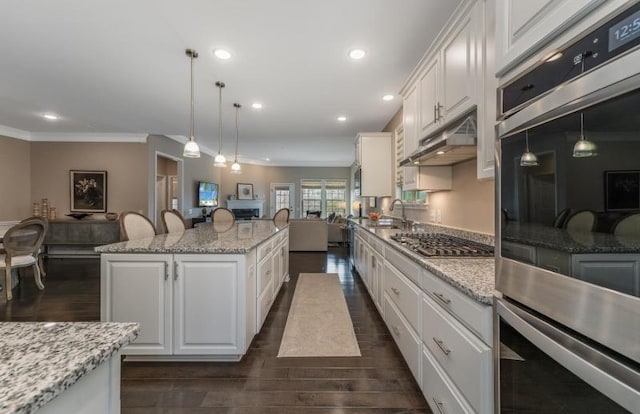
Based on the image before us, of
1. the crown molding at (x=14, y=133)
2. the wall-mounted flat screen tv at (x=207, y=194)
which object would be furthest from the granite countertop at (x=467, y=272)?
the crown molding at (x=14, y=133)

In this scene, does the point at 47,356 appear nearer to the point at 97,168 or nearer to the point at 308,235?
the point at 308,235

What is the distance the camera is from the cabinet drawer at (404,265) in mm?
1718

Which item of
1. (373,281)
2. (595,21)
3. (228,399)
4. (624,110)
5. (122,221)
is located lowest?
(228,399)

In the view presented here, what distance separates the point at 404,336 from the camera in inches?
78.4

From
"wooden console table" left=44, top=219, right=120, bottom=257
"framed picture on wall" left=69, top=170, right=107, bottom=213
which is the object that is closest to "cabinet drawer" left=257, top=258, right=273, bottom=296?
"wooden console table" left=44, top=219, right=120, bottom=257

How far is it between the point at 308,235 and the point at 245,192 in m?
4.67

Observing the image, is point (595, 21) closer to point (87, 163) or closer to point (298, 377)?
point (298, 377)

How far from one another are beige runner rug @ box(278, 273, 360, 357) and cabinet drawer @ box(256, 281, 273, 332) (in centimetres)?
25

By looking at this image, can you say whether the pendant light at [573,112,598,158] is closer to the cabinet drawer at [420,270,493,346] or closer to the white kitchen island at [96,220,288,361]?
the cabinet drawer at [420,270,493,346]

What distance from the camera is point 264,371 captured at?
2027mm

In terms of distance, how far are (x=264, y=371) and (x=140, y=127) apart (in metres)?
5.67

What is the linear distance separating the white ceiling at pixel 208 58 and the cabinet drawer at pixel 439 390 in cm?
246

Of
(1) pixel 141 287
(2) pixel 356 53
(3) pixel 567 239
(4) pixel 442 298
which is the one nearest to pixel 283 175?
(2) pixel 356 53

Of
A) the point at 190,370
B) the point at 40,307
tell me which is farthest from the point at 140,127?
the point at 190,370
